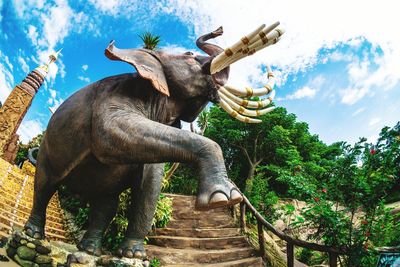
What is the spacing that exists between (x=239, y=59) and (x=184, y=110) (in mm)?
542

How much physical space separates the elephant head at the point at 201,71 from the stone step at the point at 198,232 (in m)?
3.77

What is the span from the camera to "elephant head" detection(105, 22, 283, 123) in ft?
5.70

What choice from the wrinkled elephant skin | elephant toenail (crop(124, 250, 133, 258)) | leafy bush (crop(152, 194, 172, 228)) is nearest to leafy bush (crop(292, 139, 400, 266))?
the wrinkled elephant skin

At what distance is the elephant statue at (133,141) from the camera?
1.41m

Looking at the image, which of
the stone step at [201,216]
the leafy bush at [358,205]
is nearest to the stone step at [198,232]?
the stone step at [201,216]

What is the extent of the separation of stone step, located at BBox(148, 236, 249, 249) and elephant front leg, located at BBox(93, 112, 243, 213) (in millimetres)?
3769

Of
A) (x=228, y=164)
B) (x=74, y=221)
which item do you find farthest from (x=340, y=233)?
(x=228, y=164)

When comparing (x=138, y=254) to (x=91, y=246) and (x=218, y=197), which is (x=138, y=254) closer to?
(x=91, y=246)

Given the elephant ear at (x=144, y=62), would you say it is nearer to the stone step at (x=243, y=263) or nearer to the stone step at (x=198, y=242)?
the stone step at (x=243, y=263)

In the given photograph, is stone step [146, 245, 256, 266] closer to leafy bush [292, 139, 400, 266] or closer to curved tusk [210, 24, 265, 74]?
leafy bush [292, 139, 400, 266]

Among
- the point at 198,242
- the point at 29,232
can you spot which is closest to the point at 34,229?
the point at 29,232

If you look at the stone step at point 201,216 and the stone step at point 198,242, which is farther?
the stone step at point 201,216

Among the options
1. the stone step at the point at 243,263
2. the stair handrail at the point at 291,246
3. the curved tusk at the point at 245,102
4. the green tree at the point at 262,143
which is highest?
the green tree at the point at 262,143

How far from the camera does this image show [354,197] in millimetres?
3318
